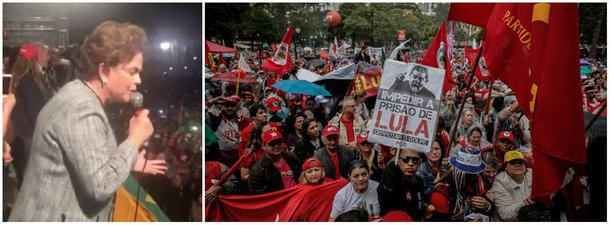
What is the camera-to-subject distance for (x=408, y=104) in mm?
4887

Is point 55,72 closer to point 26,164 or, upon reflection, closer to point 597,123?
point 26,164

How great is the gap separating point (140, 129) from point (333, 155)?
6.37 ft

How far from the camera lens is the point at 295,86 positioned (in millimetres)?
9102

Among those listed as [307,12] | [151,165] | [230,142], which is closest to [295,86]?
[230,142]

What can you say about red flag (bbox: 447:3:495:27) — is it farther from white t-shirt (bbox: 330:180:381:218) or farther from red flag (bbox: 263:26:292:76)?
red flag (bbox: 263:26:292:76)

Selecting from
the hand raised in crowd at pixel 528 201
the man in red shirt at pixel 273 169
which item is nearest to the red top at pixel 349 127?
the man in red shirt at pixel 273 169

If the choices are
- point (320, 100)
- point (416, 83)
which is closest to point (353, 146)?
point (416, 83)

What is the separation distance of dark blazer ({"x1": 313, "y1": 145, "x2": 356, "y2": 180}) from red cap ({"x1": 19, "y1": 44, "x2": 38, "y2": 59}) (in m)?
2.60

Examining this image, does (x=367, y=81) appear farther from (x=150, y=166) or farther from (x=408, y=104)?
(x=150, y=166)

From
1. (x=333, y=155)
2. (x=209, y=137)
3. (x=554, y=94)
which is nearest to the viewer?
(x=554, y=94)

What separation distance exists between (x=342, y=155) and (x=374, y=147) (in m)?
0.54

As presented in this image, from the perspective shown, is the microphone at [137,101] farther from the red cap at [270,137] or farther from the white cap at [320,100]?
the white cap at [320,100]

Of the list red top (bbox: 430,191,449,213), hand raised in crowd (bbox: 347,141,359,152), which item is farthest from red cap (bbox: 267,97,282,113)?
red top (bbox: 430,191,449,213)

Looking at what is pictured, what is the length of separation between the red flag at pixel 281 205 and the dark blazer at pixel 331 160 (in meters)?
0.40
